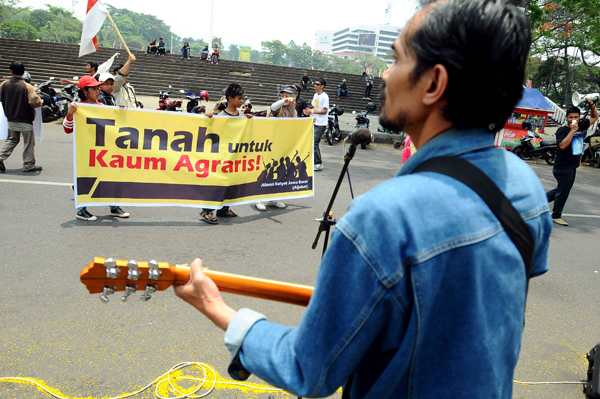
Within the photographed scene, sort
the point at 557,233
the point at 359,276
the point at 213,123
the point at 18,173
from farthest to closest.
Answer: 1. the point at 18,173
2. the point at 557,233
3. the point at 213,123
4. the point at 359,276

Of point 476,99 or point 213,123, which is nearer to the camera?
point 476,99

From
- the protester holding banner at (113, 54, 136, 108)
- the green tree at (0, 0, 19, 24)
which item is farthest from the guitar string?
the green tree at (0, 0, 19, 24)

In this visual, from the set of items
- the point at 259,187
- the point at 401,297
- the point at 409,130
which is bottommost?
the point at 259,187

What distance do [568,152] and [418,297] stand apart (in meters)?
7.32

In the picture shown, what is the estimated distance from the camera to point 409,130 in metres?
0.97

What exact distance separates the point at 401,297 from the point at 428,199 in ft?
0.61

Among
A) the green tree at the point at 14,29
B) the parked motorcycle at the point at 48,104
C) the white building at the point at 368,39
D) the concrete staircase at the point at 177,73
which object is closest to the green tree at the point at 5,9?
the green tree at the point at 14,29

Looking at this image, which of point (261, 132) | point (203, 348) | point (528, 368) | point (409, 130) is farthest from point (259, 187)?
point (409, 130)

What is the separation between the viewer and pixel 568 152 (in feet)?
22.3

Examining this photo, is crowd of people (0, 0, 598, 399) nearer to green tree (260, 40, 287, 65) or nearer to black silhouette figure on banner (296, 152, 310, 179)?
black silhouette figure on banner (296, 152, 310, 179)

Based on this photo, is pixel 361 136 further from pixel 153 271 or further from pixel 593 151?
pixel 593 151

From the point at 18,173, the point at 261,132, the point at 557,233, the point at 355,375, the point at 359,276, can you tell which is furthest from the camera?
the point at 18,173

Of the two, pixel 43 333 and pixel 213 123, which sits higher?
pixel 213 123

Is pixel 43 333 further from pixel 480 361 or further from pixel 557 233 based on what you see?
pixel 557 233
